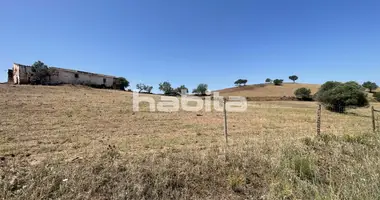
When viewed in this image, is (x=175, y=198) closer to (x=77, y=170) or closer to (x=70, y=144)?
(x=77, y=170)

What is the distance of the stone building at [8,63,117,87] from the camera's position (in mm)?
33844

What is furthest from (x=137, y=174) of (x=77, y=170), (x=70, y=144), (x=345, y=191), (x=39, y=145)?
(x=39, y=145)

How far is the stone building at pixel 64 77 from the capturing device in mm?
33844

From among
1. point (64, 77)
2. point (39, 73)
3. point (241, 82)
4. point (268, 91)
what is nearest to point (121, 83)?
point (64, 77)

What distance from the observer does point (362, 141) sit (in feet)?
18.3

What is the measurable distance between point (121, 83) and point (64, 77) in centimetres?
1150

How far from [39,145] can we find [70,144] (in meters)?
0.96

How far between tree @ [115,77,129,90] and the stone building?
2.16 ft

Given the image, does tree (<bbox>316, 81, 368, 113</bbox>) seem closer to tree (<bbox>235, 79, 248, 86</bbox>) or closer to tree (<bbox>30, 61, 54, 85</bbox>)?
tree (<bbox>30, 61, 54, 85</bbox>)

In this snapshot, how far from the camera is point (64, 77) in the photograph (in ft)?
126

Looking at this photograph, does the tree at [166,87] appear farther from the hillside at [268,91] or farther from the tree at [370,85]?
the tree at [370,85]

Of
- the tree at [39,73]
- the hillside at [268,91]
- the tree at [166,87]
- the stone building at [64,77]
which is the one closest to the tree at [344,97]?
the hillside at [268,91]

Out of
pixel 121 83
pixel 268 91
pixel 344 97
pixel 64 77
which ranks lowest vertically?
pixel 344 97

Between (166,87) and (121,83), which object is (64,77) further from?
(166,87)
